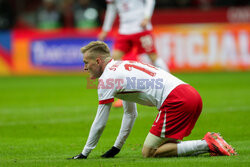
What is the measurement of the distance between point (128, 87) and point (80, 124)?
321 centimetres

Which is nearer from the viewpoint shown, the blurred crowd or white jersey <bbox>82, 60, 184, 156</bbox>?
white jersey <bbox>82, 60, 184, 156</bbox>

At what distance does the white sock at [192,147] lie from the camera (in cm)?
575

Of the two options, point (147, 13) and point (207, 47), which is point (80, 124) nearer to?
point (147, 13)

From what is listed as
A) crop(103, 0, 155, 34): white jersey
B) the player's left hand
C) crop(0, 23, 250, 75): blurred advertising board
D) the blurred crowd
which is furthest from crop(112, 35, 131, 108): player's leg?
the blurred crowd

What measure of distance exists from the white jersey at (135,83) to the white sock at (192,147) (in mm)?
532

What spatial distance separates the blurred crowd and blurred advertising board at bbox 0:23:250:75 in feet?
5.12

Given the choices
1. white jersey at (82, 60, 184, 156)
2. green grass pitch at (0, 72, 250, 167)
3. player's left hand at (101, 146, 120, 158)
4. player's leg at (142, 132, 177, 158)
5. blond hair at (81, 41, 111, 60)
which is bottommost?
green grass pitch at (0, 72, 250, 167)

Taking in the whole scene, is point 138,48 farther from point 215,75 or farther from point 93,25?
point 93,25

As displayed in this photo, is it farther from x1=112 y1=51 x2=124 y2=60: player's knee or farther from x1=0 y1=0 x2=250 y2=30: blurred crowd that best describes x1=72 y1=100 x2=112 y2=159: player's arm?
x1=0 y1=0 x2=250 y2=30: blurred crowd

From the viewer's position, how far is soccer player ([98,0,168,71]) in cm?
1062

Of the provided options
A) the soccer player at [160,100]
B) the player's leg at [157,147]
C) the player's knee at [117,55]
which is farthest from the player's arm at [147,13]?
the player's leg at [157,147]

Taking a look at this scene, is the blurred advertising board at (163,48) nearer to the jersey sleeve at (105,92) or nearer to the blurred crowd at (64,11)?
the blurred crowd at (64,11)

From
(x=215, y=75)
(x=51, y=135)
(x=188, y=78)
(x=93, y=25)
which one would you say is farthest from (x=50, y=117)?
(x=93, y=25)

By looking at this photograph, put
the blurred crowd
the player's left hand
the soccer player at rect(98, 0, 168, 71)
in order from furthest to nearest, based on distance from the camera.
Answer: the blurred crowd
the soccer player at rect(98, 0, 168, 71)
the player's left hand
